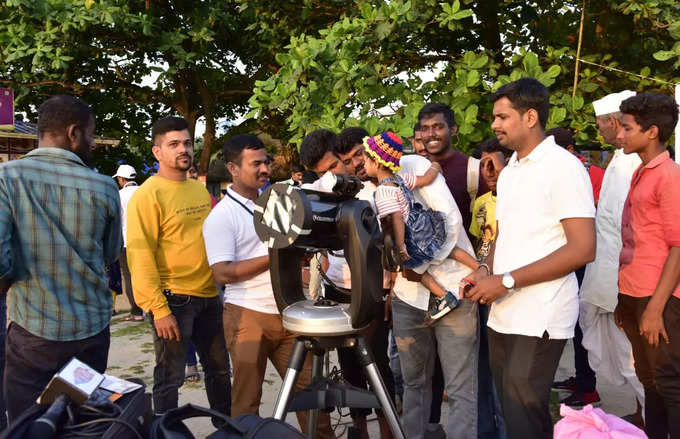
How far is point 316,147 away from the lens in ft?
11.3

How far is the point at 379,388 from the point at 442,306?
2.97 ft

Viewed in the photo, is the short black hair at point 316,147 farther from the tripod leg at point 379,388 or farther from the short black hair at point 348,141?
the tripod leg at point 379,388

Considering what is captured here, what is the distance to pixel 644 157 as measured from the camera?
2848 mm

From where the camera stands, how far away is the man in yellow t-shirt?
3.16 meters

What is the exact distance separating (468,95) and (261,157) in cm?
264

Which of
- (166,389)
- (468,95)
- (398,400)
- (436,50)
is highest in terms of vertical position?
(436,50)

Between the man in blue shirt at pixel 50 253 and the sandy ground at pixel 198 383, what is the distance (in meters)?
1.32

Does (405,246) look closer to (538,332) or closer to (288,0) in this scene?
(538,332)

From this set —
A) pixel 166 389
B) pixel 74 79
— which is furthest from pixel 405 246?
pixel 74 79

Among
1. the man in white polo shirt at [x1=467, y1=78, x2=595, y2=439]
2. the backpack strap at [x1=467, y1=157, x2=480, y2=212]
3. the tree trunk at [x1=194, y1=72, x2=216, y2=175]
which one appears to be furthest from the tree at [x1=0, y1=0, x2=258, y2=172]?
the man in white polo shirt at [x1=467, y1=78, x2=595, y2=439]

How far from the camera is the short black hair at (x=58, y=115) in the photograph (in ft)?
8.43

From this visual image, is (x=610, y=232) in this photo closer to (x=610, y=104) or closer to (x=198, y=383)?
(x=610, y=104)

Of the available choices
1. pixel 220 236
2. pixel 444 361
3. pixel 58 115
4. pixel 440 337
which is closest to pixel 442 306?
pixel 440 337

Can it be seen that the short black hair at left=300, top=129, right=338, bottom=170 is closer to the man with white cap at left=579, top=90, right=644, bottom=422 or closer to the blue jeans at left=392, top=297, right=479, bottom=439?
the blue jeans at left=392, top=297, right=479, bottom=439
